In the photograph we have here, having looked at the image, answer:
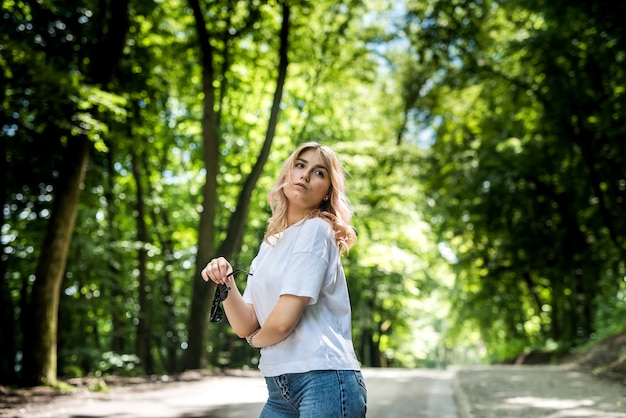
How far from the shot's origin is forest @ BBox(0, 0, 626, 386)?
12.4 meters

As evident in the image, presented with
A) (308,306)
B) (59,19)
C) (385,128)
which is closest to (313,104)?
(385,128)

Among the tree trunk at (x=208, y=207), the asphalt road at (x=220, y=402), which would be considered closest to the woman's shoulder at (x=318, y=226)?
the asphalt road at (x=220, y=402)

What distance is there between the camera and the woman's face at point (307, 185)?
2500mm

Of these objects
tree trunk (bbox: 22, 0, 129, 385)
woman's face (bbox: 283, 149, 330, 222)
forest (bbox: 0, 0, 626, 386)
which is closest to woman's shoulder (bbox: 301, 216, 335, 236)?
woman's face (bbox: 283, 149, 330, 222)

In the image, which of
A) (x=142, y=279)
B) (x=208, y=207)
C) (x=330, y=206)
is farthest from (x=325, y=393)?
(x=142, y=279)

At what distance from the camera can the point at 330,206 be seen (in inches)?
99.4

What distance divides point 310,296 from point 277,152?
2157 cm

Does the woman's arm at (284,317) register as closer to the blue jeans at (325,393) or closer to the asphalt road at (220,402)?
the blue jeans at (325,393)

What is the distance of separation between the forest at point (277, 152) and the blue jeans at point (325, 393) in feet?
27.3

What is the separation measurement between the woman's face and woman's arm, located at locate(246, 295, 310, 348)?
0.42 meters

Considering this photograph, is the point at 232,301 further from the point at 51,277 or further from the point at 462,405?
the point at 51,277

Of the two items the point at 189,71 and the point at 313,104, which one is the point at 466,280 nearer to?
the point at 313,104

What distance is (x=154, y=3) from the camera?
1522 cm

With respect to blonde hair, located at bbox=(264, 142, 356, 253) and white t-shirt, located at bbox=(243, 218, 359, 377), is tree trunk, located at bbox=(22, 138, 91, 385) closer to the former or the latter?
blonde hair, located at bbox=(264, 142, 356, 253)
